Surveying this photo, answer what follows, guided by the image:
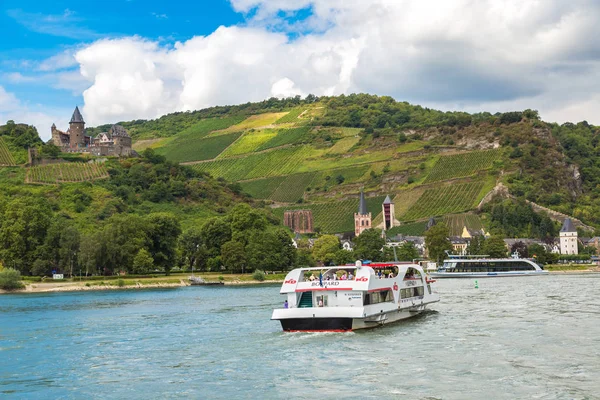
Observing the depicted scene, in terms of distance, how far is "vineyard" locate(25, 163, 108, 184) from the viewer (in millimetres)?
144225

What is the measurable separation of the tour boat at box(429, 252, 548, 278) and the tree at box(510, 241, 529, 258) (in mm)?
23921

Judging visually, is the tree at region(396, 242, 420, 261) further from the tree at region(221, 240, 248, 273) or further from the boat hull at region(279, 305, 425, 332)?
the boat hull at region(279, 305, 425, 332)

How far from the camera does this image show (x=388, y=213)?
187 m

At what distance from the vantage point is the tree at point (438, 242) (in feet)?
460

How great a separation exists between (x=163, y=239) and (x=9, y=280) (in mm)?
21614

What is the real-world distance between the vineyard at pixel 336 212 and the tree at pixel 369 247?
4852 centimetres

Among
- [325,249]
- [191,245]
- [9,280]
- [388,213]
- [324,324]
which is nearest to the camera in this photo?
[324,324]

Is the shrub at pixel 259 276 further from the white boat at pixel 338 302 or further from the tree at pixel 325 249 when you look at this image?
the white boat at pixel 338 302

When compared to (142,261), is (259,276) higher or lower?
lower

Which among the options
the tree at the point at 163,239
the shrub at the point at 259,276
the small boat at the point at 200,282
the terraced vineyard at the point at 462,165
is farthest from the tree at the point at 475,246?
the tree at the point at 163,239

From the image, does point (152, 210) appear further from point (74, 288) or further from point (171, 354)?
point (171, 354)

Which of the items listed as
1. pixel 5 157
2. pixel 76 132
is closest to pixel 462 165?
pixel 76 132

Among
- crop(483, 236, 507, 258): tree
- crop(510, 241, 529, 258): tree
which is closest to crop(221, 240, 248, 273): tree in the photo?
crop(483, 236, 507, 258): tree

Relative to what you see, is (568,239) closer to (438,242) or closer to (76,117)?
(438,242)
